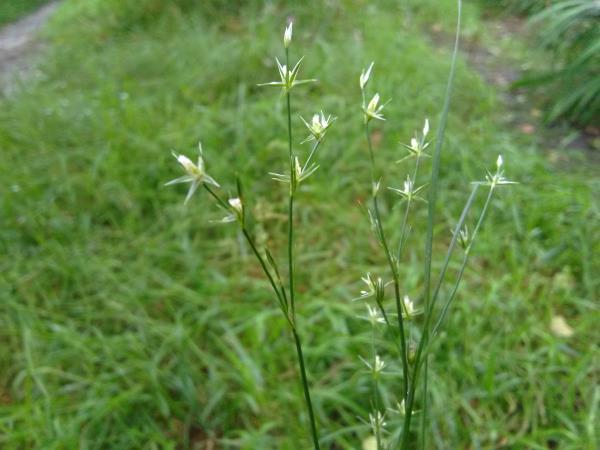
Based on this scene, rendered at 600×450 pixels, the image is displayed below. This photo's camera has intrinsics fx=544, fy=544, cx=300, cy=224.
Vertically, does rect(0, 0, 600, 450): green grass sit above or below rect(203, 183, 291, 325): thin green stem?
below

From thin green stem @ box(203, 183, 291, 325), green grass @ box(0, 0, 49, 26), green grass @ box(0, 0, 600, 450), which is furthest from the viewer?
green grass @ box(0, 0, 49, 26)

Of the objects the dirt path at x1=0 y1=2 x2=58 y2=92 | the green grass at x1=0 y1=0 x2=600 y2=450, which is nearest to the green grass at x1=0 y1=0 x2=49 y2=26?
the dirt path at x1=0 y1=2 x2=58 y2=92

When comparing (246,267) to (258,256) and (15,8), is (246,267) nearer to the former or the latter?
(258,256)

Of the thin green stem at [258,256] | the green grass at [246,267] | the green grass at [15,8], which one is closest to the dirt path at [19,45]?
the green grass at [15,8]

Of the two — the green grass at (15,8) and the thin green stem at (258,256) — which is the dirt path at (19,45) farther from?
the thin green stem at (258,256)

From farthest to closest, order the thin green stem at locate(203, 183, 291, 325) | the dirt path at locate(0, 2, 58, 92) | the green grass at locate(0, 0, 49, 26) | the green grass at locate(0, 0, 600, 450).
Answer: the green grass at locate(0, 0, 49, 26) < the dirt path at locate(0, 2, 58, 92) < the green grass at locate(0, 0, 600, 450) < the thin green stem at locate(203, 183, 291, 325)

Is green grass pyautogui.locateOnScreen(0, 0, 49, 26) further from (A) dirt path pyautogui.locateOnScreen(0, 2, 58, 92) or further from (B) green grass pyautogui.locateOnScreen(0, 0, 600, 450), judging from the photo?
(B) green grass pyautogui.locateOnScreen(0, 0, 600, 450)

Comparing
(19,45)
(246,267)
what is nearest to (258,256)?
(246,267)
